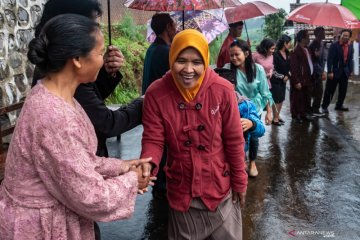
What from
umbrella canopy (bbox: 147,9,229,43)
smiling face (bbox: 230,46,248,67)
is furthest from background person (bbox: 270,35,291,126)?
smiling face (bbox: 230,46,248,67)

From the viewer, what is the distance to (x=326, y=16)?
638cm

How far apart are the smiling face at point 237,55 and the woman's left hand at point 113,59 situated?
2.06 metres

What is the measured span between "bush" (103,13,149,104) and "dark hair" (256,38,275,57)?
4038mm

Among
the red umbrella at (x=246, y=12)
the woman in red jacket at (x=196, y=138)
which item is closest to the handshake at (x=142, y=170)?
the woman in red jacket at (x=196, y=138)

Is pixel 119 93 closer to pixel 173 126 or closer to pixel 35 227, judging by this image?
pixel 173 126

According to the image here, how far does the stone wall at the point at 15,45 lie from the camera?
4770 millimetres

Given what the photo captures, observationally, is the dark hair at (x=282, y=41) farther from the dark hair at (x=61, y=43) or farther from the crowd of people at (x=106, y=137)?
the dark hair at (x=61, y=43)

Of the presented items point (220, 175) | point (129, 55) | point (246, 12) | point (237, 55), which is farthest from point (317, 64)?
point (220, 175)

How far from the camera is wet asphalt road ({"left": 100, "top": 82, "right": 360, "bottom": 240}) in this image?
11.7 ft

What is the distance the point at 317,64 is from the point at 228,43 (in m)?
3.19

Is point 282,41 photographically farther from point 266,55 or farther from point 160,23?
point 160,23

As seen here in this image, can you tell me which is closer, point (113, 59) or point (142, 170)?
point (142, 170)

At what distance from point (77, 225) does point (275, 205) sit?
2.81m

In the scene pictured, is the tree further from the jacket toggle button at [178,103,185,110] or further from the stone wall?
the jacket toggle button at [178,103,185,110]
